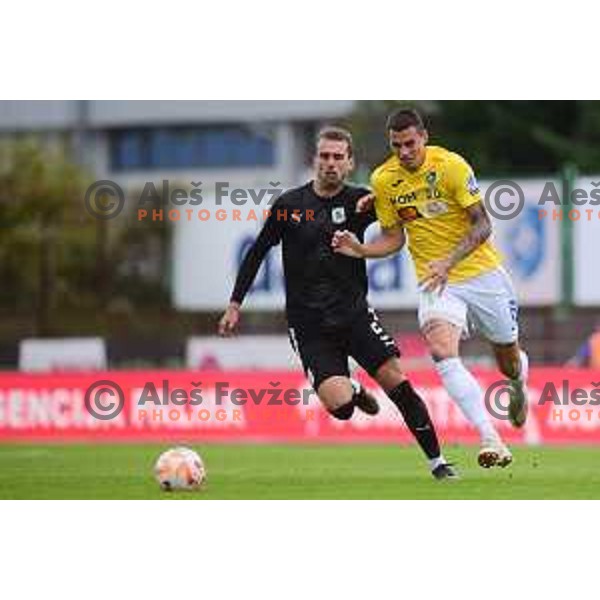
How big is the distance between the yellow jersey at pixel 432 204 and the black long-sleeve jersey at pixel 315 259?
13 cm

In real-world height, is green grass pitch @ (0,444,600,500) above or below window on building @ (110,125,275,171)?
below

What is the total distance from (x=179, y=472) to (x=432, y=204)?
170cm

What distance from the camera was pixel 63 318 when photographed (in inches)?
551

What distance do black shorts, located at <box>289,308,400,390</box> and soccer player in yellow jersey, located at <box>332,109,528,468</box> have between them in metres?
0.28

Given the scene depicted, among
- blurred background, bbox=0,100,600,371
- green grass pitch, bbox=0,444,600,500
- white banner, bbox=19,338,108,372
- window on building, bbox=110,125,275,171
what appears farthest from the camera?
window on building, bbox=110,125,275,171

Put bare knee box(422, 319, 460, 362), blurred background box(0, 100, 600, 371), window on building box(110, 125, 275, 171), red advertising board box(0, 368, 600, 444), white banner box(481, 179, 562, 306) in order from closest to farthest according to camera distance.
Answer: bare knee box(422, 319, 460, 362) < red advertising board box(0, 368, 600, 444) < white banner box(481, 179, 562, 306) < blurred background box(0, 100, 600, 371) < window on building box(110, 125, 275, 171)

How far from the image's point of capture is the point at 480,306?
9.46 meters

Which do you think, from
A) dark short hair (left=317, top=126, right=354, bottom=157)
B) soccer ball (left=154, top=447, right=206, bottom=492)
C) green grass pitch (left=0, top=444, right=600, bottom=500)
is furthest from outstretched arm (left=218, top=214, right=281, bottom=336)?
green grass pitch (left=0, top=444, right=600, bottom=500)

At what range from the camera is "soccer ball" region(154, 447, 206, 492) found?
9500mm

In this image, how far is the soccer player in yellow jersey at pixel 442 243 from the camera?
9227 mm

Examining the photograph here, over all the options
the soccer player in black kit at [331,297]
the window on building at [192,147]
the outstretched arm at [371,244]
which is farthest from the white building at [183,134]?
the outstretched arm at [371,244]

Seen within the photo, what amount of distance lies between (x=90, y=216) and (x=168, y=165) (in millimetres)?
1229

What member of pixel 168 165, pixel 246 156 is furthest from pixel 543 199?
pixel 246 156

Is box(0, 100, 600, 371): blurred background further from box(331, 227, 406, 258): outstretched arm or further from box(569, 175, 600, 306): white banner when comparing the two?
box(331, 227, 406, 258): outstretched arm
